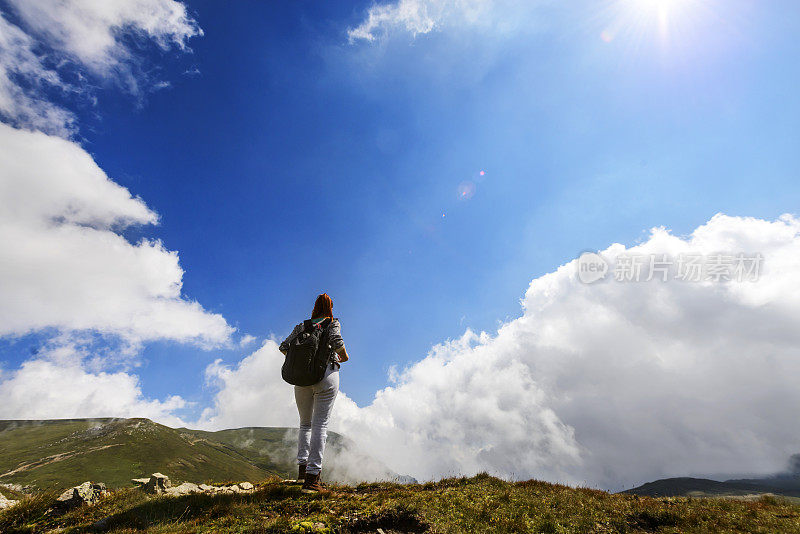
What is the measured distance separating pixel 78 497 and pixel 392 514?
6556mm

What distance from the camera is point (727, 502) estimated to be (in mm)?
7973

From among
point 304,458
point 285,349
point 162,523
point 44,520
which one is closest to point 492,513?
point 304,458

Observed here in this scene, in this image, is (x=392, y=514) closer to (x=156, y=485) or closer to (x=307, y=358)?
(x=307, y=358)

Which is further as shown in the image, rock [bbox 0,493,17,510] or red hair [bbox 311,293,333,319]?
red hair [bbox 311,293,333,319]

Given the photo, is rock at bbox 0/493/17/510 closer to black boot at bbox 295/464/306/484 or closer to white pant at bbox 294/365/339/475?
black boot at bbox 295/464/306/484

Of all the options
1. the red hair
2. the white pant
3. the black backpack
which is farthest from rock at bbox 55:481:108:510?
the red hair

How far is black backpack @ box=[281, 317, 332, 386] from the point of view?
748 centimetres

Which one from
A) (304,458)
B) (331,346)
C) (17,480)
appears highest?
(331,346)

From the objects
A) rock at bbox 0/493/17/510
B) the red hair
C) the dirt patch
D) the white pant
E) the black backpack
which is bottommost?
the dirt patch

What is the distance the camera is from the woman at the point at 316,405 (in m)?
7.52

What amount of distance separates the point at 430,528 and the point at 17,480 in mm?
309262

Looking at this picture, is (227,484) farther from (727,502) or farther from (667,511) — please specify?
(727,502)

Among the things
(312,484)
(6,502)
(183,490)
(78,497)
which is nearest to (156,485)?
(183,490)

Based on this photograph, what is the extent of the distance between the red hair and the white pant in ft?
4.02
